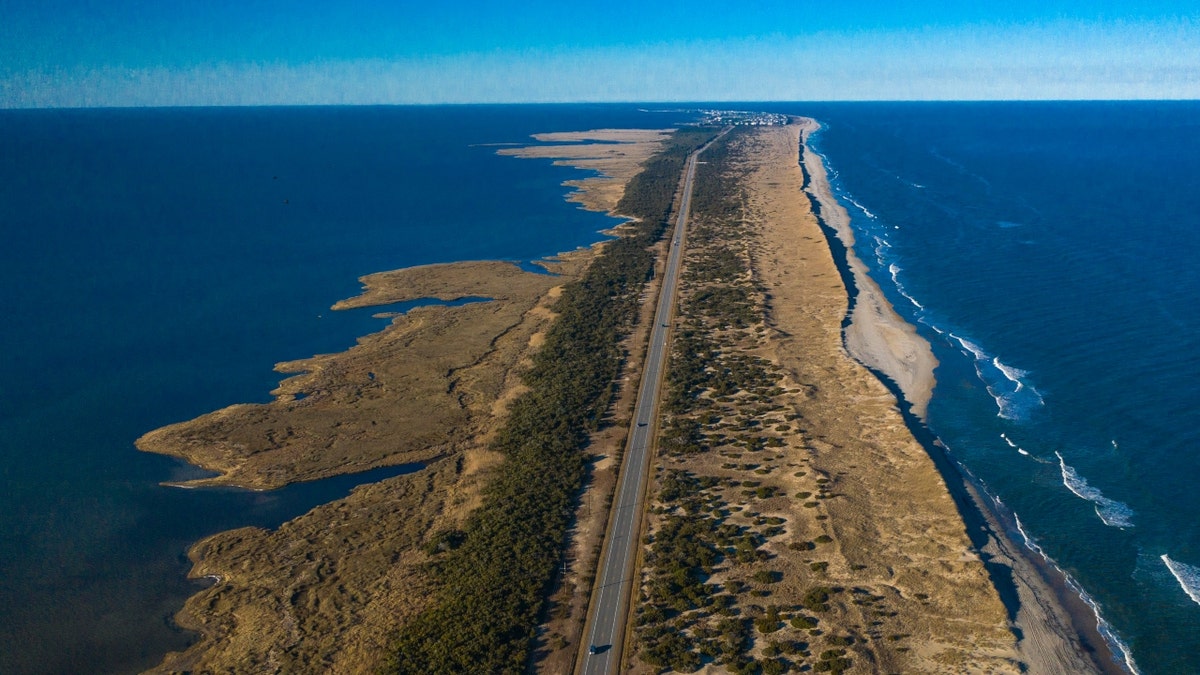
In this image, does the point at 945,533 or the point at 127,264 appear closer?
the point at 945,533

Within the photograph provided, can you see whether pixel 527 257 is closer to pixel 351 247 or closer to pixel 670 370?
pixel 351 247

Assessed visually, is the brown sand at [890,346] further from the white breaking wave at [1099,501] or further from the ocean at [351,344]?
the white breaking wave at [1099,501]

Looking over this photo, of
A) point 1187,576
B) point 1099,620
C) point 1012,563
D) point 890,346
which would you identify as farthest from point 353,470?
point 1187,576

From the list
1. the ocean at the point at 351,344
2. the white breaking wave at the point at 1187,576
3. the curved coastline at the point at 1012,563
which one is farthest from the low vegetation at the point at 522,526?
the white breaking wave at the point at 1187,576

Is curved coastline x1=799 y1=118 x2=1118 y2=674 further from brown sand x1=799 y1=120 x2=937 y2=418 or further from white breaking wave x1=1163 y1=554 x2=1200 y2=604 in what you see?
white breaking wave x1=1163 y1=554 x2=1200 y2=604

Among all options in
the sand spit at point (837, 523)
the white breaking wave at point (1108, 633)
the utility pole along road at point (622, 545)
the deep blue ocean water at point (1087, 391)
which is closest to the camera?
the white breaking wave at point (1108, 633)

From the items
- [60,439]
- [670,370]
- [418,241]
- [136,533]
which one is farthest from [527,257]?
[136,533]

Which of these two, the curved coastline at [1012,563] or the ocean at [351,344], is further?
the ocean at [351,344]
